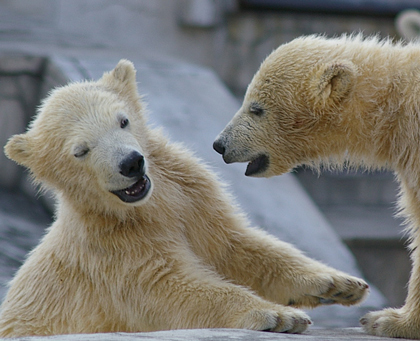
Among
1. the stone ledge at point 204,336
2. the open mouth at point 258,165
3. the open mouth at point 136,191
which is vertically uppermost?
the open mouth at point 258,165

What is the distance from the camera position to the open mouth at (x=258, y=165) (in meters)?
3.32

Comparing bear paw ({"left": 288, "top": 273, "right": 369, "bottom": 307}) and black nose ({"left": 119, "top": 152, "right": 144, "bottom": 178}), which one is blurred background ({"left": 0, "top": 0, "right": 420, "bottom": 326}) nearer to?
bear paw ({"left": 288, "top": 273, "right": 369, "bottom": 307})

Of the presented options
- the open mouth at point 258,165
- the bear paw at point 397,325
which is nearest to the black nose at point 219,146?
the open mouth at point 258,165

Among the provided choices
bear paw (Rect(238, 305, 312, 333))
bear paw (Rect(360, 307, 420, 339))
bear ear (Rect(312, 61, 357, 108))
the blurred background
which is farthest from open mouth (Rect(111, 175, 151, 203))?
the blurred background

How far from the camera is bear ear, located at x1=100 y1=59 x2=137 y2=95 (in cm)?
344

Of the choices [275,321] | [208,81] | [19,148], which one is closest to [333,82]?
[275,321]

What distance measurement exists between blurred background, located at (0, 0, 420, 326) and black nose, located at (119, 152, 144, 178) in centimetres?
217

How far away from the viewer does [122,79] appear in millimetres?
3480

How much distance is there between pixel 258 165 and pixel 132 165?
742mm

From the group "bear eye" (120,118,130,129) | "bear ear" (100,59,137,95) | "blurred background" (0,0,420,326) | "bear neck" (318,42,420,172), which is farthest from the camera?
"blurred background" (0,0,420,326)

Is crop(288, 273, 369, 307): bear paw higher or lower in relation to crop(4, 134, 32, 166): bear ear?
lower

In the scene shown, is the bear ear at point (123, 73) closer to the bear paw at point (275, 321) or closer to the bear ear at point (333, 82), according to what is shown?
the bear ear at point (333, 82)

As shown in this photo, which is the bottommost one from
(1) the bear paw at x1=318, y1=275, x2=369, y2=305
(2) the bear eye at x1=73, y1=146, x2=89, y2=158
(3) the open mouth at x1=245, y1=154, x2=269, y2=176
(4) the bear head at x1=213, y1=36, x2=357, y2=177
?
(1) the bear paw at x1=318, y1=275, x2=369, y2=305

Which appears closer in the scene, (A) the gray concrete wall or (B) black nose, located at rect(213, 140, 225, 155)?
(B) black nose, located at rect(213, 140, 225, 155)
